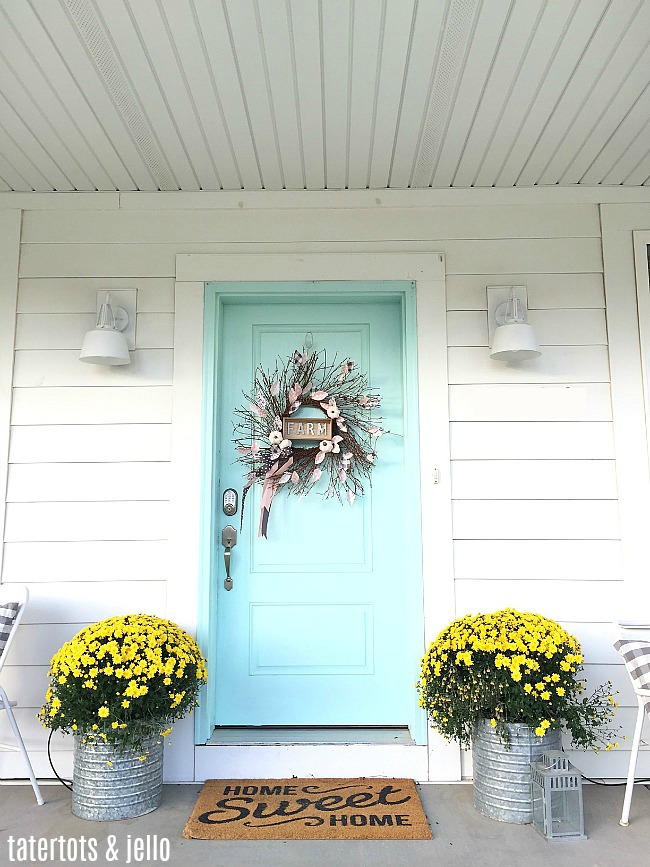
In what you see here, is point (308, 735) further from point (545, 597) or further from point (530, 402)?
point (530, 402)

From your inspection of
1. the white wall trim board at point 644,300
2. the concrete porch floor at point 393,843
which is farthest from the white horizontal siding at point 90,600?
the white wall trim board at point 644,300

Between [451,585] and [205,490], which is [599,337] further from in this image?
[205,490]

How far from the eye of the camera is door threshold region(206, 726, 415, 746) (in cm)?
287

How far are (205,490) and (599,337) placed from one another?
73.8 inches

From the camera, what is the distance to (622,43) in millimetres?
2213

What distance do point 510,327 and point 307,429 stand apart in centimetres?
99

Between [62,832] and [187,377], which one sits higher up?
[187,377]

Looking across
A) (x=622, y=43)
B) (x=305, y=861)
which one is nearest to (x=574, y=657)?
(x=305, y=861)

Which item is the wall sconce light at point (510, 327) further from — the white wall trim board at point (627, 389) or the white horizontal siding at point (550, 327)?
the white wall trim board at point (627, 389)

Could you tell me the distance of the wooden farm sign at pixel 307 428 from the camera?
10.2ft

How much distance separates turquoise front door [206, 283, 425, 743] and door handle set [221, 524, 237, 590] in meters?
0.03

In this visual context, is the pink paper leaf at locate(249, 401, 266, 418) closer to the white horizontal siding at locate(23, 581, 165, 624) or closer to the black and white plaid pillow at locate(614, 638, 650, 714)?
the white horizontal siding at locate(23, 581, 165, 624)

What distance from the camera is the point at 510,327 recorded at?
2.93 metres

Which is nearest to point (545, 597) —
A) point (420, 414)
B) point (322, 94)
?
point (420, 414)
